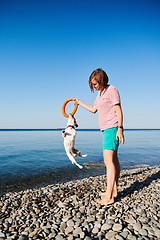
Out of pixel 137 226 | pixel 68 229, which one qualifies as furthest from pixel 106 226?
pixel 68 229

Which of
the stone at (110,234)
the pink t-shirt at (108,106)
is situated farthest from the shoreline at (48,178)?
the pink t-shirt at (108,106)

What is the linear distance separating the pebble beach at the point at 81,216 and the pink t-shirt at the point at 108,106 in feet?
6.49

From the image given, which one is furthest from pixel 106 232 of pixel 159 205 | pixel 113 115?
pixel 113 115

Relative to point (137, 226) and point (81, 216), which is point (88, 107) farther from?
point (137, 226)

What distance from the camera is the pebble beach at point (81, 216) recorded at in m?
3.01

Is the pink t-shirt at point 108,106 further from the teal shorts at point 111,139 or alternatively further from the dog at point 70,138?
the dog at point 70,138

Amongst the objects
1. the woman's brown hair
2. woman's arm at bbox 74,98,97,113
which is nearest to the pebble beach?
woman's arm at bbox 74,98,97,113

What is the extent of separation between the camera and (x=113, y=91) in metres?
3.59

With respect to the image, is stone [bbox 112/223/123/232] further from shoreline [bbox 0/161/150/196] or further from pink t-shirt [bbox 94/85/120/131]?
shoreline [bbox 0/161/150/196]

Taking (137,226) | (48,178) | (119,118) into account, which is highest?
(119,118)

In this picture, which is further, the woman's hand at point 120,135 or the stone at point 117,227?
the woman's hand at point 120,135

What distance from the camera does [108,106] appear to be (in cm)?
371

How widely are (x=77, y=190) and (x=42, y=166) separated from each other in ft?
23.3

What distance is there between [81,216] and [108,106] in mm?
2555
